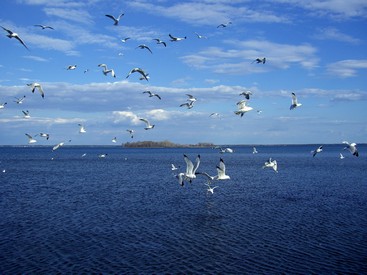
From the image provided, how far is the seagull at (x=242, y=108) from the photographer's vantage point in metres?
25.5

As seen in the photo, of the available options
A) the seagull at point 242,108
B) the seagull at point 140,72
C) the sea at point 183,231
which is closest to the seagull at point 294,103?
the seagull at point 242,108

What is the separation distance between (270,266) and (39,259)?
35.0 ft

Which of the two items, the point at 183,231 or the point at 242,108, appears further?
the point at 242,108

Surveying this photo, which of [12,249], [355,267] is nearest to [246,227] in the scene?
[355,267]

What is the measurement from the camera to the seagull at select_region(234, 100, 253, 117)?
25.5 meters

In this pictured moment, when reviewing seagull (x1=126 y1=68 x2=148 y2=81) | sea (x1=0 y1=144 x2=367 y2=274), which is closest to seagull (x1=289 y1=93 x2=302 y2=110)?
sea (x1=0 y1=144 x2=367 y2=274)

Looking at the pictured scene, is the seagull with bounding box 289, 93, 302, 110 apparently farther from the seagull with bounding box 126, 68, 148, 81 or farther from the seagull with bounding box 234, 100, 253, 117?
the seagull with bounding box 126, 68, 148, 81

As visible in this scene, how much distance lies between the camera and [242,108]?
26000 mm

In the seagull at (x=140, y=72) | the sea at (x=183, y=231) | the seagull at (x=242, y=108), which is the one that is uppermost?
the seagull at (x=140, y=72)

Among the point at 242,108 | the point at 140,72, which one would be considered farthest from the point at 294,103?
the point at 140,72

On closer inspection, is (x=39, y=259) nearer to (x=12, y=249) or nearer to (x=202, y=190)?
(x=12, y=249)

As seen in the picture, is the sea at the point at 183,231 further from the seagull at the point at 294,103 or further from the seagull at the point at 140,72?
the seagull at the point at 140,72

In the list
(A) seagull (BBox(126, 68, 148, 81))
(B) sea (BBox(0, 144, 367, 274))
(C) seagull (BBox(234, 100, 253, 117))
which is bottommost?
(B) sea (BBox(0, 144, 367, 274))

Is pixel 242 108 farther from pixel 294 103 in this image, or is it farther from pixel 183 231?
pixel 183 231
